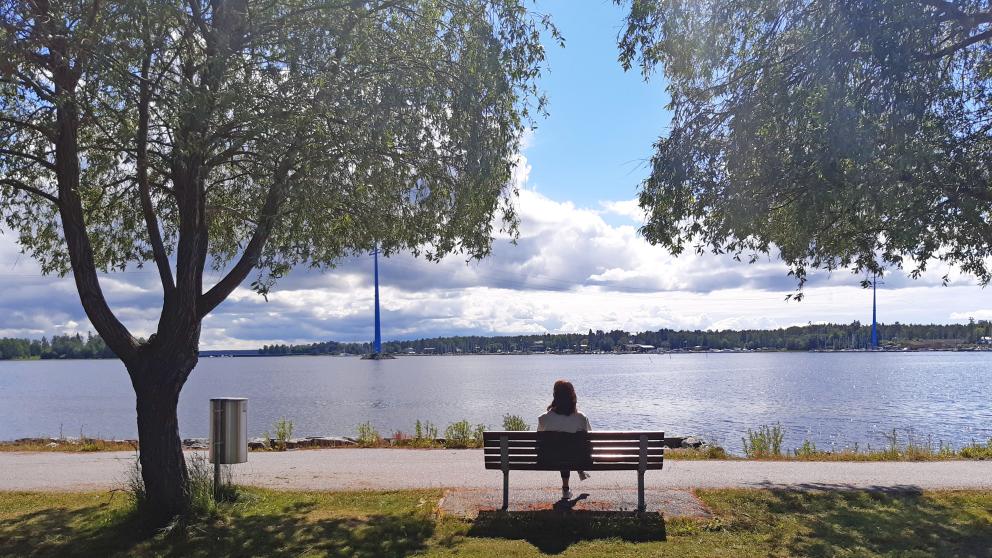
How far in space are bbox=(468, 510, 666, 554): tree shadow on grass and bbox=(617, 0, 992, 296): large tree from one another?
4.28m

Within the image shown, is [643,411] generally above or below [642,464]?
below

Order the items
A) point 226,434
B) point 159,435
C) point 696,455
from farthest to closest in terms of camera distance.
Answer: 1. point 696,455
2. point 226,434
3. point 159,435

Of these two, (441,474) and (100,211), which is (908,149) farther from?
(100,211)

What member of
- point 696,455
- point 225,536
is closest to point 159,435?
point 225,536

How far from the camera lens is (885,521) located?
869 cm

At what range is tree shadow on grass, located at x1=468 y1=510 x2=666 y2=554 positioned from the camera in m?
8.02

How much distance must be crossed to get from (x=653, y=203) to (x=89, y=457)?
35.1ft

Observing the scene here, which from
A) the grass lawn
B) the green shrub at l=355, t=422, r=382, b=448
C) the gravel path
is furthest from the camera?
the green shrub at l=355, t=422, r=382, b=448

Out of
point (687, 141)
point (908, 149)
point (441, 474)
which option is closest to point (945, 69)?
point (908, 149)

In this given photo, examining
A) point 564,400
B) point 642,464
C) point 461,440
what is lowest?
point 461,440

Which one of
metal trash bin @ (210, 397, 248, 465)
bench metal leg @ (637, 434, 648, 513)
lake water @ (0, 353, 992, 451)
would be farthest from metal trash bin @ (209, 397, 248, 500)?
lake water @ (0, 353, 992, 451)

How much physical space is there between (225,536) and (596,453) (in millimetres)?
3977

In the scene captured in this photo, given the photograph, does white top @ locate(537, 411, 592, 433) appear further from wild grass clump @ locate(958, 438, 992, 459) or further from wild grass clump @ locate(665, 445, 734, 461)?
wild grass clump @ locate(958, 438, 992, 459)

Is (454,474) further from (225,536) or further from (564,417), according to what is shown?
(225,536)
